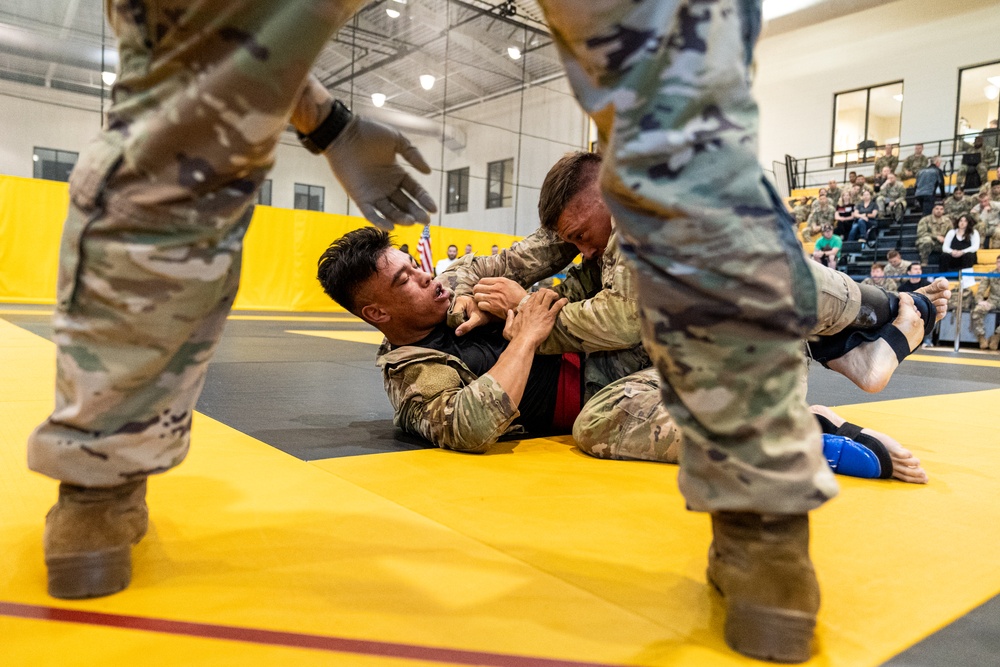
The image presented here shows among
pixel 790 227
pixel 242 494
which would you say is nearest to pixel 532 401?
pixel 242 494

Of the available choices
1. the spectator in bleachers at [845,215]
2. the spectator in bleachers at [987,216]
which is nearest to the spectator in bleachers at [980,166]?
the spectator in bleachers at [987,216]

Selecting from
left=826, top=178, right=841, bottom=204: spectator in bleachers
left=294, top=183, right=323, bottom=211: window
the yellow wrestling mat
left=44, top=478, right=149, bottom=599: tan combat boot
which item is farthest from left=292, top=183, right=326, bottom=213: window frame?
left=44, top=478, right=149, bottom=599: tan combat boot

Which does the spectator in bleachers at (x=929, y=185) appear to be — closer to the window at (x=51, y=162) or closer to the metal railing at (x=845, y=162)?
the metal railing at (x=845, y=162)

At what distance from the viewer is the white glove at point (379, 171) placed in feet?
3.50

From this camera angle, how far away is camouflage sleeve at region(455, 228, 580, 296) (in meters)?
2.34

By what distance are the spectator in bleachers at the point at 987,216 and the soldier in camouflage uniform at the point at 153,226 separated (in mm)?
12532

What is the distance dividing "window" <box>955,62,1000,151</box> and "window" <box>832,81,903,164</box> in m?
1.27

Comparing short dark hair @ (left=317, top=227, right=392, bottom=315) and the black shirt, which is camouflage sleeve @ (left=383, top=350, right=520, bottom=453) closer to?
the black shirt

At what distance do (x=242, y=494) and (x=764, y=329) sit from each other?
1.10 m

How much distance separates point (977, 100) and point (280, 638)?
58.8 ft

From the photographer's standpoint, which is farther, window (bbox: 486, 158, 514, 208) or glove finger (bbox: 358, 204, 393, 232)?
window (bbox: 486, 158, 514, 208)

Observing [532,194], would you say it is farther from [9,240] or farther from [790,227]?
[790,227]

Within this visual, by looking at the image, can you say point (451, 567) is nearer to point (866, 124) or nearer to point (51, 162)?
point (51, 162)

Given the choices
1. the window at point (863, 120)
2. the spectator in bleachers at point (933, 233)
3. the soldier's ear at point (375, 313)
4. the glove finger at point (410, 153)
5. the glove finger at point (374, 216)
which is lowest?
the soldier's ear at point (375, 313)
